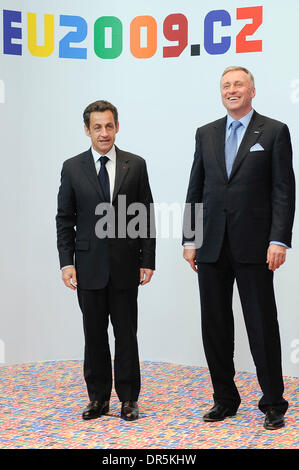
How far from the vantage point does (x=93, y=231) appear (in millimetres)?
3445

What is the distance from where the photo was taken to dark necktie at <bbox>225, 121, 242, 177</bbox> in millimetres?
3340

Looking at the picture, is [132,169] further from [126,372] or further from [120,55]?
[120,55]

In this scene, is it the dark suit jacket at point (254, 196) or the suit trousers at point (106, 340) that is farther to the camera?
the suit trousers at point (106, 340)

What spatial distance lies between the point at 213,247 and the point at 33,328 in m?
2.05

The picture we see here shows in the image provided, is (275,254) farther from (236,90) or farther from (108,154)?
(108,154)

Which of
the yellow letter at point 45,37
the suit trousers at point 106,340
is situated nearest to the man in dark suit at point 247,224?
the suit trousers at point 106,340

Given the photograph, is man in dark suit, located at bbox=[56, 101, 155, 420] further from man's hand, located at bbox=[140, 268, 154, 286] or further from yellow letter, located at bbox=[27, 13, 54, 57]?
yellow letter, located at bbox=[27, 13, 54, 57]

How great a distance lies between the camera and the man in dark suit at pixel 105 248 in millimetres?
3436

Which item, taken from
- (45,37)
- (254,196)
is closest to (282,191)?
(254,196)

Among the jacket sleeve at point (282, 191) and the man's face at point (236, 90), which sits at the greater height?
the man's face at point (236, 90)

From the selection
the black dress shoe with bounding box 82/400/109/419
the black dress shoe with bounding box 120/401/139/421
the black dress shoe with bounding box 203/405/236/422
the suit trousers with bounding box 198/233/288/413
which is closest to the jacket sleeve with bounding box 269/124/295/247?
the suit trousers with bounding box 198/233/288/413

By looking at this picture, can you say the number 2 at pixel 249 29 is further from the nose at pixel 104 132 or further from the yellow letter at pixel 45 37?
the nose at pixel 104 132

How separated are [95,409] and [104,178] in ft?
3.67

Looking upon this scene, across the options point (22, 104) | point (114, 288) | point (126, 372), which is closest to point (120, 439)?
point (126, 372)
